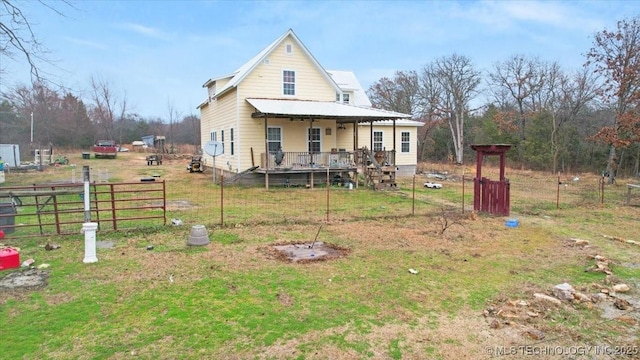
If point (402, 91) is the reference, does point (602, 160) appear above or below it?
below

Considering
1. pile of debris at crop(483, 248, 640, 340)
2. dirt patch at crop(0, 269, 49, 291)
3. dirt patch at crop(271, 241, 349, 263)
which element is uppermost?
dirt patch at crop(0, 269, 49, 291)

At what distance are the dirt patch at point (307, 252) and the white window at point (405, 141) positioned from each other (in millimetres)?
19998

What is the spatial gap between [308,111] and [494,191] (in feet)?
31.1

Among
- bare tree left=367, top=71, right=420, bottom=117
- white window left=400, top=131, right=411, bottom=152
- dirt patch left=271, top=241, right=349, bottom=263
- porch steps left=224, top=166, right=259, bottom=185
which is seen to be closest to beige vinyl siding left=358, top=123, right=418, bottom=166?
white window left=400, top=131, right=411, bottom=152

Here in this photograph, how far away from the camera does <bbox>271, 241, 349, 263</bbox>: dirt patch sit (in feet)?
24.9

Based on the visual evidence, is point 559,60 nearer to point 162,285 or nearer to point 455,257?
point 455,257

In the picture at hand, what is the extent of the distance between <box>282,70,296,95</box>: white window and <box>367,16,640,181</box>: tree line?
17434mm

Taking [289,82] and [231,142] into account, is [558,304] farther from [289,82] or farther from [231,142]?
[231,142]

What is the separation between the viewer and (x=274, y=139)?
69.0 feet

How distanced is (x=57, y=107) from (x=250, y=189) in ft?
137

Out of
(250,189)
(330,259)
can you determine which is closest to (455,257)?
(330,259)

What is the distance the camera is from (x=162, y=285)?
606 centimetres

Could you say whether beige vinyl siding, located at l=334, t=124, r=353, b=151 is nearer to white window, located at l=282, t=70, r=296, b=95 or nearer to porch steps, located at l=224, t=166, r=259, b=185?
white window, located at l=282, t=70, r=296, b=95

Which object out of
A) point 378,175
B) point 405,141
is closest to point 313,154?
point 378,175
